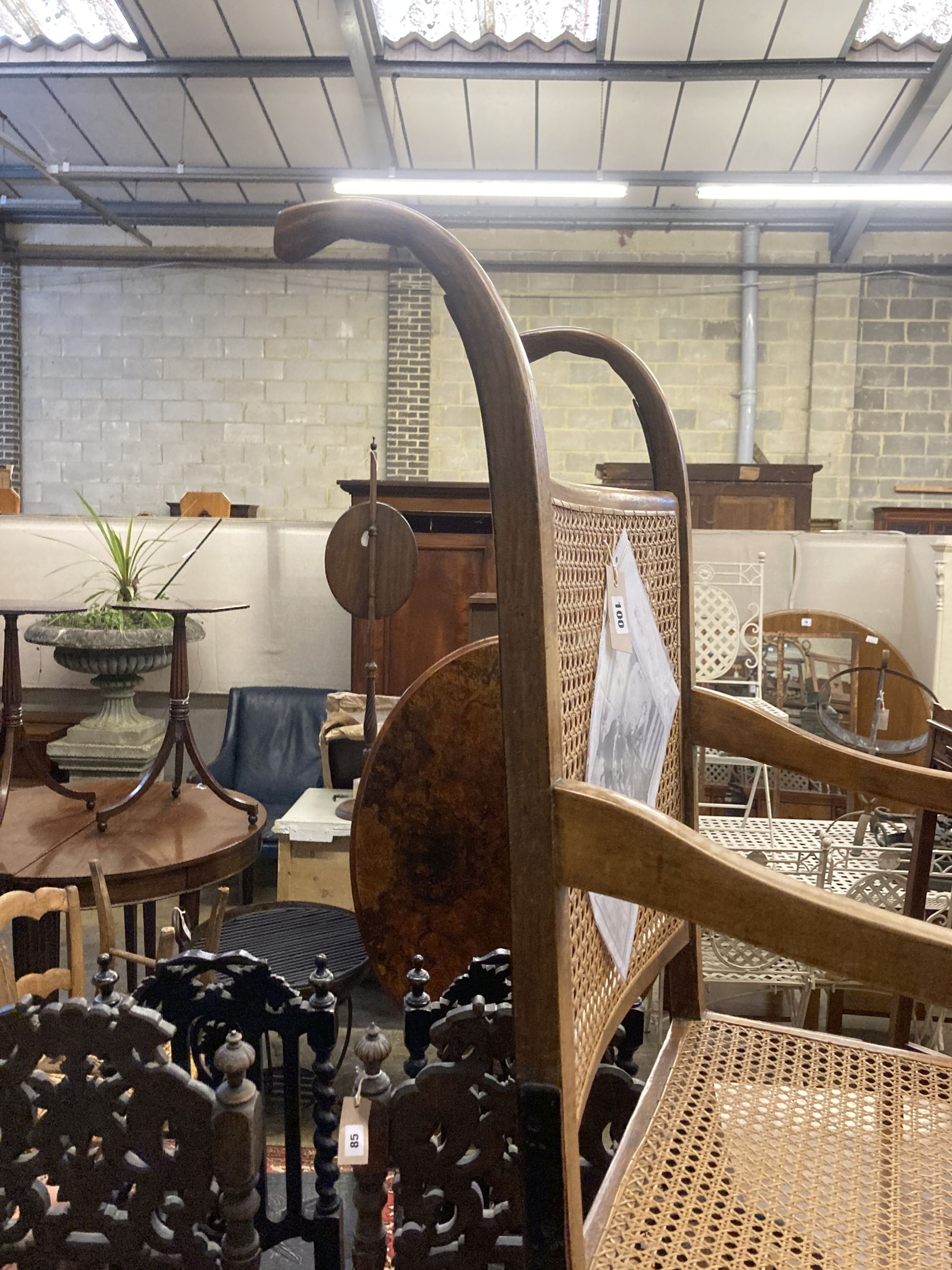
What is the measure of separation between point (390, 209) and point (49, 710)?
4578 mm

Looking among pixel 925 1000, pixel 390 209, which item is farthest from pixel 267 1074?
pixel 390 209

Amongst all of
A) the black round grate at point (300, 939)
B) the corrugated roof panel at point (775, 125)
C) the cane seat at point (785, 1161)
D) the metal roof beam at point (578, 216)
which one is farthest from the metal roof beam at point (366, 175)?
the cane seat at point (785, 1161)

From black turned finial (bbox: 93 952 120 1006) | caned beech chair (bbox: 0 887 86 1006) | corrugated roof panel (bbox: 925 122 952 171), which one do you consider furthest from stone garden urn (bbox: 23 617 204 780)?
corrugated roof panel (bbox: 925 122 952 171)

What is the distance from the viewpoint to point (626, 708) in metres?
0.87

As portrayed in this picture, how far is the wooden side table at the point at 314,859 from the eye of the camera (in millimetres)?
2930

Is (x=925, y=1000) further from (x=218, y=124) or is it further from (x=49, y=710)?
(x=218, y=124)

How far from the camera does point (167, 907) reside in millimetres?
3586

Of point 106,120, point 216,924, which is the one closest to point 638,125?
point 106,120

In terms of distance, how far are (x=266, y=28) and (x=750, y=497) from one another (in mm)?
4269

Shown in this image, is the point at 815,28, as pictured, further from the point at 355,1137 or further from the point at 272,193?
the point at 355,1137

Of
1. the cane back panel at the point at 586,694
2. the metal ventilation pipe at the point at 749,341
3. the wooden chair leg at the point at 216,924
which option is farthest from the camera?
the metal ventilation pipe at the point at 749,341

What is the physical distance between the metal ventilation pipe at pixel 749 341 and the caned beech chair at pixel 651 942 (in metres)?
6.93

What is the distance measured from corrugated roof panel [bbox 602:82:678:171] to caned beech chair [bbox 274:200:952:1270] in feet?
19.8

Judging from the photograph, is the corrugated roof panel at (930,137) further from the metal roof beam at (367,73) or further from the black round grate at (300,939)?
the black round grate at (300,939)
